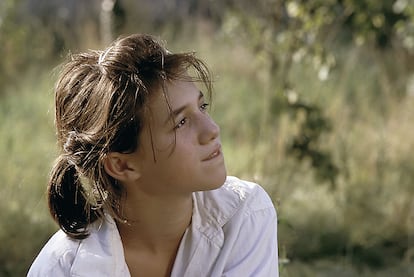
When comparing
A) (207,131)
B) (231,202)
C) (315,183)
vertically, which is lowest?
(315,183)

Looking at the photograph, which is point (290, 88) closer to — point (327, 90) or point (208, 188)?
point (327, 90)

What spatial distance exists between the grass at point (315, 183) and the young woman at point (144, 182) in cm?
112

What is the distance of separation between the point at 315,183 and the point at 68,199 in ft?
7.53

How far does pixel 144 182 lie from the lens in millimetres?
2141

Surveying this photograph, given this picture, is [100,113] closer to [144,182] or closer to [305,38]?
[144,182]

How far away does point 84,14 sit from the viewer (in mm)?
8844

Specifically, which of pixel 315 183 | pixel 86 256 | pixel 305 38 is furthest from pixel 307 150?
pixel 86 256

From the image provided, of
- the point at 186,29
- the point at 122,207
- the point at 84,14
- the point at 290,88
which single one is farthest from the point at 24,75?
the point at 122,207

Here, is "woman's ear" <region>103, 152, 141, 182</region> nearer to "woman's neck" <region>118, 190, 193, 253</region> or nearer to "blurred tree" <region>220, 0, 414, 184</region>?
"woman's neck" <region>118, 190, 193, 253</region>

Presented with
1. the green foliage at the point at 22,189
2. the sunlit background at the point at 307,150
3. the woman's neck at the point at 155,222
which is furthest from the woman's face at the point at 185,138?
the green foliage at the point at 22,189

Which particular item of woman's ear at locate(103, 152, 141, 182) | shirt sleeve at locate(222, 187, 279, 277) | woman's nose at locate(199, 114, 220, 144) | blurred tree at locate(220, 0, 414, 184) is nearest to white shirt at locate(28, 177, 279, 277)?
shirt sleeve at locate(222, 187, 279, 277)

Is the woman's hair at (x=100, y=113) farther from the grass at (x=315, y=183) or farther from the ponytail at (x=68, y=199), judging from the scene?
the grass at (x=315, y=183)

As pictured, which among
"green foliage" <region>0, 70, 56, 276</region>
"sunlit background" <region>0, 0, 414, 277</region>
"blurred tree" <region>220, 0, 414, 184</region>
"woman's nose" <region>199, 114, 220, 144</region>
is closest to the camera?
"woman's nose" <region>199, 114, 220, 144</region>

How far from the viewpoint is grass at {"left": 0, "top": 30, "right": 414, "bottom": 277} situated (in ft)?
12.4
